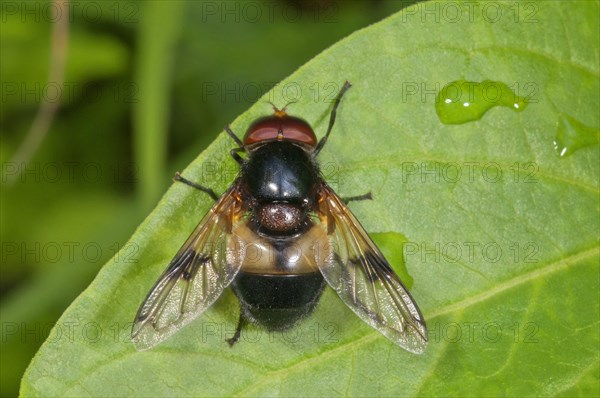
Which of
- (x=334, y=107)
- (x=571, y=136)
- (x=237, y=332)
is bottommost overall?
(x=237, y=332)

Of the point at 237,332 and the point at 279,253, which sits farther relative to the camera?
the point at 279,253

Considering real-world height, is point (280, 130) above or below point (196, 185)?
above

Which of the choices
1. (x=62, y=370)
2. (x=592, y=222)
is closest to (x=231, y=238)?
(x=62, y=370)

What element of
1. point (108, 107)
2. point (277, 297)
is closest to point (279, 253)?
point (277, 297)

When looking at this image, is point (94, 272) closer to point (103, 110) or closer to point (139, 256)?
point (103, 110)

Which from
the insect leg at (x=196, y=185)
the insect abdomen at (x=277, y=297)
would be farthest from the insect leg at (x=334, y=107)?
the insect abdomen at (x=277, y=297)

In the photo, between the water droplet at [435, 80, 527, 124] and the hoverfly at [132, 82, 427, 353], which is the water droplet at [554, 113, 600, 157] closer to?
the water droplet at [435, 80, 527, 124]

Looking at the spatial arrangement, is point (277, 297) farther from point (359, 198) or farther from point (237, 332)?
point (359, 198)
